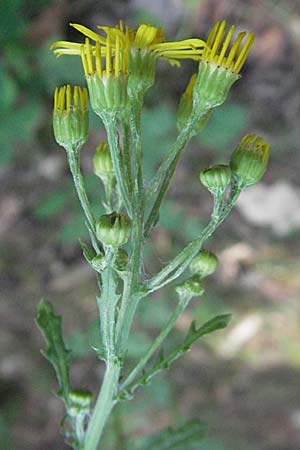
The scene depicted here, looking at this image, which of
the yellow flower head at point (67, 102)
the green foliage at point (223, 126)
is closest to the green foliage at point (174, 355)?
the yellow flower head at point (67, 102)

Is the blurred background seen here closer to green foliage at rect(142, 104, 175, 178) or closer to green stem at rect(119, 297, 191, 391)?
green foliage at rect(142, 104, 175, 178)

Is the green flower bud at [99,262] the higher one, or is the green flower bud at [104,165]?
the green flower bud at [104,165]

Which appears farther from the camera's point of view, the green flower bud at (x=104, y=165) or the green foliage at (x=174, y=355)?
the green flower bud at (x=104, y=165)

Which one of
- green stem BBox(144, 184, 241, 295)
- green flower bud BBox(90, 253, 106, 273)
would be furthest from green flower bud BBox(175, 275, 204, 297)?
green flower bud BBox(90, 253, 106, 273)

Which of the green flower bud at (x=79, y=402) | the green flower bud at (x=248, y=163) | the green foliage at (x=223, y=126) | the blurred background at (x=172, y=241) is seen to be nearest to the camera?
the green flower bud at (x=248, y=163)

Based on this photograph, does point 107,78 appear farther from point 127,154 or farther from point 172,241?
point 172,241

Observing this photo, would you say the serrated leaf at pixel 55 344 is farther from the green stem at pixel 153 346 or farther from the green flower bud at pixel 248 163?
the green flower bud at pixel 248 163
